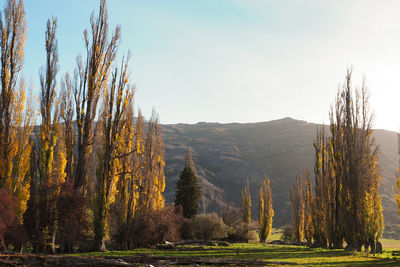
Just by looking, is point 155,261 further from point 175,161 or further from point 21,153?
point 175,161

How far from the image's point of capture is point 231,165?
106812mm

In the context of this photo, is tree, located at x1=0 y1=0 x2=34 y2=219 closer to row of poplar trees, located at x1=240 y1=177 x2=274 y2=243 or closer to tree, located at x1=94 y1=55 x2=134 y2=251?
tree, located at x1=94 y1=55 x2=134 y2=251

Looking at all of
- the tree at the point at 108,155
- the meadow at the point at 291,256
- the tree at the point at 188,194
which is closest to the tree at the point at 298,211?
the tree at the point at 188,194

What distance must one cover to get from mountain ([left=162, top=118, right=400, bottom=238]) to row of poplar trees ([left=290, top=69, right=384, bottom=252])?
35.4 meters

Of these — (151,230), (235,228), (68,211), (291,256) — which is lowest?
(235,228)

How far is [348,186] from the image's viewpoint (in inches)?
858

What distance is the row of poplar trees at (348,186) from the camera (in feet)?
66.9

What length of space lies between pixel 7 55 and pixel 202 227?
21309mm

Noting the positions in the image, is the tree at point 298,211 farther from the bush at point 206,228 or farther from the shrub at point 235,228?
the bush at point 206,228

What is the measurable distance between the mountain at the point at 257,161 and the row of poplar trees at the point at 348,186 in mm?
35391

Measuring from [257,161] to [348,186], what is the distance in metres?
87.9

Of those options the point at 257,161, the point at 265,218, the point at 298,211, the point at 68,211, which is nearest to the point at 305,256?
the point at 68,211

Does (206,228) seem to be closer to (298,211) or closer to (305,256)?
(298,211)

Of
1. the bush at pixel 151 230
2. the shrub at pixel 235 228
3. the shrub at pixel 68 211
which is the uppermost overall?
the shrub at pixel 68 211
